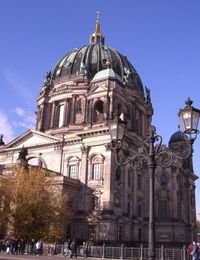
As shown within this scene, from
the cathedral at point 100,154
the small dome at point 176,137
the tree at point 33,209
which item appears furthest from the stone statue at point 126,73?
the tree at point 33,209

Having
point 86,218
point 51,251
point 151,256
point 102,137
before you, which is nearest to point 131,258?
point 51,251

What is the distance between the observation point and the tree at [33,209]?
33.1 m

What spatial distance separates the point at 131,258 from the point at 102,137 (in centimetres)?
1787

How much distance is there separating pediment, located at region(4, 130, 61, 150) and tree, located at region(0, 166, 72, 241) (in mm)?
14819

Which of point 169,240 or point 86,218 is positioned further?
point 169,240

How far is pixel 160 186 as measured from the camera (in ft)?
184

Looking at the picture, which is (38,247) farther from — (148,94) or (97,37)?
(97,37)

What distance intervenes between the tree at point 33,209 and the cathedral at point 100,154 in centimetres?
672

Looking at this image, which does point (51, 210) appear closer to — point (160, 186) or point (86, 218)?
point (86, 218)

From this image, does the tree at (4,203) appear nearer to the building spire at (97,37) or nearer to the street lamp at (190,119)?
the street lamp at (190,119)

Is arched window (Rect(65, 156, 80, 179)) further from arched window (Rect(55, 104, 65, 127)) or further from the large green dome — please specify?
the large green dome

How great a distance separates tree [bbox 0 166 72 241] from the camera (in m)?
33.1

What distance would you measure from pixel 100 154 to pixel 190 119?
32950mm

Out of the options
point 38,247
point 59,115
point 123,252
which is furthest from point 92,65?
point 123,252
